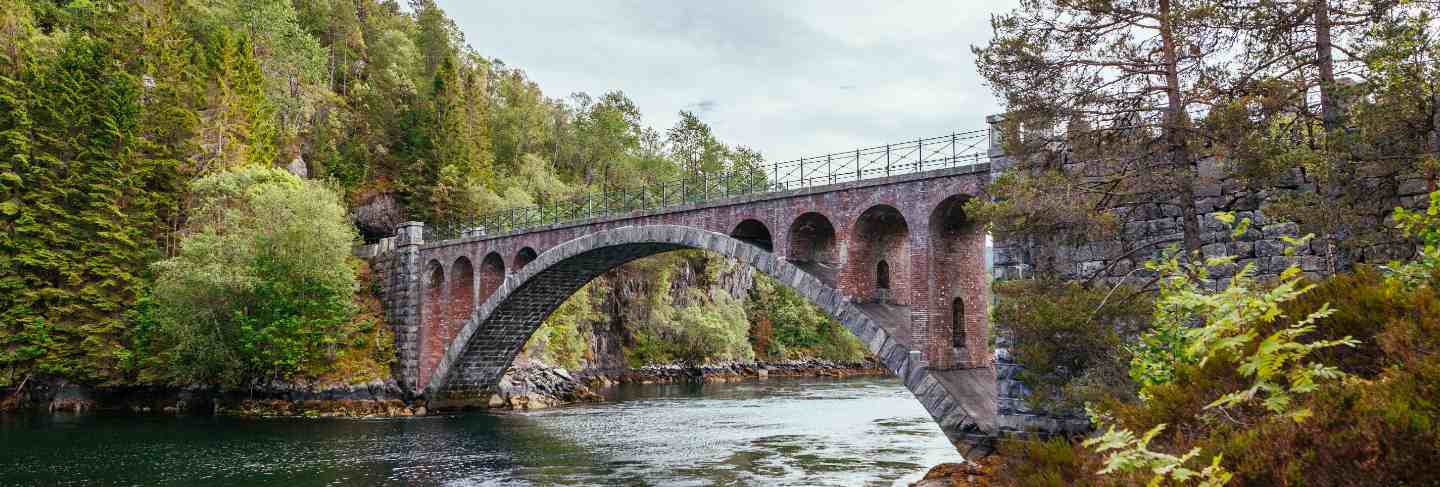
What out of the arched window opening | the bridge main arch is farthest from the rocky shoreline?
the arched window opening

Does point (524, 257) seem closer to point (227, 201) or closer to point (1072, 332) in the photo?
point (227, 201)

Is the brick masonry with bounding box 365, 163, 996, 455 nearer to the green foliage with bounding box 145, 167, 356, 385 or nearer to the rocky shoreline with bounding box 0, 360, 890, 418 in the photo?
the rocky shoreline with bounding box 0, 360, 890, 418

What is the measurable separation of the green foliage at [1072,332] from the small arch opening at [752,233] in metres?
11.9

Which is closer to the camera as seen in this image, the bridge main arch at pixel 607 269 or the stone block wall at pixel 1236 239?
the stone block wall at pixel 1236 239

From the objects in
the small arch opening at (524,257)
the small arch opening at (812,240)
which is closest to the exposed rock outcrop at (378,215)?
the small arch opening at (524,257)

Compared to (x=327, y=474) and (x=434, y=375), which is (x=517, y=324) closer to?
(x=434, y=375)

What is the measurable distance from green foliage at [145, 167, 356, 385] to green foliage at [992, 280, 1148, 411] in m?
27.5

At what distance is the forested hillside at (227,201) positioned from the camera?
33438mm

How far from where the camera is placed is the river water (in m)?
20.1

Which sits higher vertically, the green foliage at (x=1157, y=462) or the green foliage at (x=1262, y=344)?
the green foliage at (x=1262, y=344)

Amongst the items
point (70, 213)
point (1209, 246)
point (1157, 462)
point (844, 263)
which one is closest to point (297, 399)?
point (70, 213)

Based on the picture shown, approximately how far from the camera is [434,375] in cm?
3734

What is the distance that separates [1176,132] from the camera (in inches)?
535

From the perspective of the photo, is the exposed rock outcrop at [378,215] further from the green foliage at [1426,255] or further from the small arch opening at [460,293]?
the green foliage at [1426,255]
